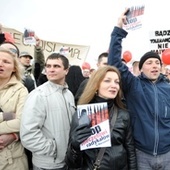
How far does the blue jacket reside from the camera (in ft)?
Answer: 8.01

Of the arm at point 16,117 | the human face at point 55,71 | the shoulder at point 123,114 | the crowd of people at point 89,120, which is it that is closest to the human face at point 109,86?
the crowd of people at point 89,120

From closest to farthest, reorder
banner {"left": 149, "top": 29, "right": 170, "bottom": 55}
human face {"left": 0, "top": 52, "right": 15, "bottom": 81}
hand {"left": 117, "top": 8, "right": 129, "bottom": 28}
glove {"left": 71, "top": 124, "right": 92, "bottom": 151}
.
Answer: glove {"left": 71, "top": 124, "right": 92, "bottom": 151}, human face {"left": 0, "top": 52, "right": 15, "bottom": 81}, hand {"left": 117, "top": 8, "right": 129, "bottom": 28}, banner {"left": 149, "top": 29, "right": 170, "bottom": 55}

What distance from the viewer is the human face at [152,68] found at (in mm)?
2611

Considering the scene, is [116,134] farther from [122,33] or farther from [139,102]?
[122,33]

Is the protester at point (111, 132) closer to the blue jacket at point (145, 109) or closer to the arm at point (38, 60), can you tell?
the blue jacket at point (145, 109)

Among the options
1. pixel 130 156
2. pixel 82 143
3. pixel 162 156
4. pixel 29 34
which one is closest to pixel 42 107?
pixel 82 143

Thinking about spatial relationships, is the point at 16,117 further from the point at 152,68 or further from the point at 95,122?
the point at 152,68

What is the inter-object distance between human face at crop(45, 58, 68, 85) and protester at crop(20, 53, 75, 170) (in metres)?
0.06

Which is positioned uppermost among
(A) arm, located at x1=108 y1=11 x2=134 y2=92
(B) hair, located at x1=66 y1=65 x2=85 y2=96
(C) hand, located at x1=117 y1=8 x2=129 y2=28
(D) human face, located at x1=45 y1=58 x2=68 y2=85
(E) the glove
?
(C) hand, located at x1=117 y1=8 x2=129 y2=28

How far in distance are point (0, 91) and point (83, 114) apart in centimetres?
89

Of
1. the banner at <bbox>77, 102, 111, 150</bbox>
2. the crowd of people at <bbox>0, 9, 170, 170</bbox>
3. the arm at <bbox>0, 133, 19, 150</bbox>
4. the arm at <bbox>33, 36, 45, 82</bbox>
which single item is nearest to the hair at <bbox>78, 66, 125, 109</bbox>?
the crowd of people at <bbox>0, 9, 170, 170</bbox>

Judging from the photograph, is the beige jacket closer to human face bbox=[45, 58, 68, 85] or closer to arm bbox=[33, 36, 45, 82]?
human face bbox=[45, 58, 68, 85]

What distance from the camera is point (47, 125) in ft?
7.60

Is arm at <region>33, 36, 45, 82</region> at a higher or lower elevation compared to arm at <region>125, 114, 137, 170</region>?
higher
